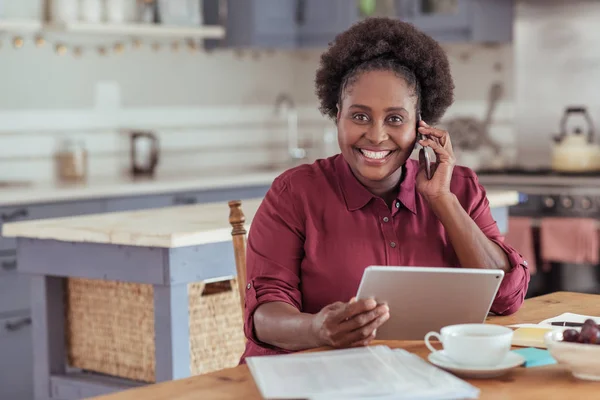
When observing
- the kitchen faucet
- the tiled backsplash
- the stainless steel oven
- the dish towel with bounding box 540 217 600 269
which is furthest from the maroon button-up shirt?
the kitchen faucet

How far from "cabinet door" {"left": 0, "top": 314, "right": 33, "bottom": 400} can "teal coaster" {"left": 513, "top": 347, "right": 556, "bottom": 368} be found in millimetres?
2854

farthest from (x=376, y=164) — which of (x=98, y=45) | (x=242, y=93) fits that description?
(x=242, y=93)

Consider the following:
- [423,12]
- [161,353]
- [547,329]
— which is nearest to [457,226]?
[547,329]

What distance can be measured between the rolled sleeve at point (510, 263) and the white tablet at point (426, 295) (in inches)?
9.4

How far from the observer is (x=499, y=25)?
527 cm

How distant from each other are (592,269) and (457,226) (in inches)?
109

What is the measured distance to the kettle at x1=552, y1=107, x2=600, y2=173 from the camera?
4828 mm

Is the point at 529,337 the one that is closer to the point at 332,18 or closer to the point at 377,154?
the point at 377,154

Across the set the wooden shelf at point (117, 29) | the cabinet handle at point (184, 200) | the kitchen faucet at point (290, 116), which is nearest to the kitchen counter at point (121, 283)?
the cabinet handle at point (184, 200)

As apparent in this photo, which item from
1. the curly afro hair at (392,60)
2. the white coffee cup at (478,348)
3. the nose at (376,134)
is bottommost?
the white coffee cup at (478,348)

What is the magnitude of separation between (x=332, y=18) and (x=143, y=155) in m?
1.25

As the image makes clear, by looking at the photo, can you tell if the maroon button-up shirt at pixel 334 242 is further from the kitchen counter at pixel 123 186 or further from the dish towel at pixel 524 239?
the dish towel at pixel 524 239

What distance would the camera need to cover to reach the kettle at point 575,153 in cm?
483

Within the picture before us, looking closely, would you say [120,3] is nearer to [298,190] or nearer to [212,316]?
[212,316]
